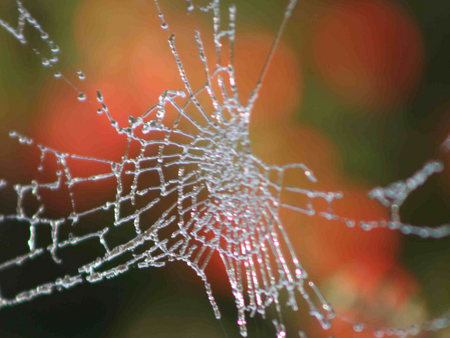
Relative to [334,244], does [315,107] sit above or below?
above

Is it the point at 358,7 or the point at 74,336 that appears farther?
the point at 74,336

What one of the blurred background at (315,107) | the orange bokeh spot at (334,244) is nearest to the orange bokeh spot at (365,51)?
the blurred background at (315,107)

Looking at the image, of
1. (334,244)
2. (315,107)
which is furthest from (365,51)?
(334,244)

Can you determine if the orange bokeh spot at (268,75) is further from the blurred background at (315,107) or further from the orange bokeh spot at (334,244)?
the orange bokeh spot at (334,244)

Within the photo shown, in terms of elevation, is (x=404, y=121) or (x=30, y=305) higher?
(x=404, y=121)

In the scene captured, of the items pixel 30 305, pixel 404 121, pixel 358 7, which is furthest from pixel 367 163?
pixel 30 305

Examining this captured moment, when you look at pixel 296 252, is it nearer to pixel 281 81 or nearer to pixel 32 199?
pixel 281 81

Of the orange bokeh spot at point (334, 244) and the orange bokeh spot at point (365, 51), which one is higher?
the orange bokeh spot at point (365, 51)

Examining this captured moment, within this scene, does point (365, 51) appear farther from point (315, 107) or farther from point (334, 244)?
point (334, 244)
